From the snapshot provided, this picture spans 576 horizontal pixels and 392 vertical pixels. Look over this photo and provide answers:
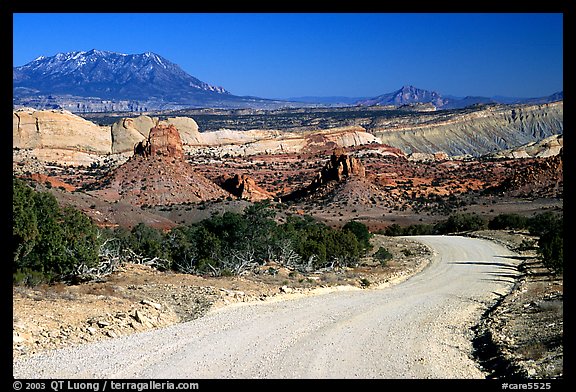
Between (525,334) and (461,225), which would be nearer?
(525,334)

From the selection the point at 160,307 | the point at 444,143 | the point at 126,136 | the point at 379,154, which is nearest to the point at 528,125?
the point at 444,143

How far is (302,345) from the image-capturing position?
32.6ft

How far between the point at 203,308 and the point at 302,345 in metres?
3.70

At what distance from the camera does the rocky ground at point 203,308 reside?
9414 millimetres

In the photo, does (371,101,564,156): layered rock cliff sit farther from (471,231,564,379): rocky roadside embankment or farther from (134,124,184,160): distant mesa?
(471,231,564,379): rocky roadside embankment

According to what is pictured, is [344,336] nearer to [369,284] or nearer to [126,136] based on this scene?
[369,284]

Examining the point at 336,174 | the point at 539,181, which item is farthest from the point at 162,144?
the point at 539,181

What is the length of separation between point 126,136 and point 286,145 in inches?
1050

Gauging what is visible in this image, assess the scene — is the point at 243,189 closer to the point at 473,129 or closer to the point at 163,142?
the point at 163,142

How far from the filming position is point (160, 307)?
1249cm

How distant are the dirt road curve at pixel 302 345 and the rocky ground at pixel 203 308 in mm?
429

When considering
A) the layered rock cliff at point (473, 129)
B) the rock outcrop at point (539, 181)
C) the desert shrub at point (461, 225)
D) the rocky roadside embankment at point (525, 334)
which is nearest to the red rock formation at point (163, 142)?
the desert shrub at point (461, 225)

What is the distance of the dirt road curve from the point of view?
26.9 ft
